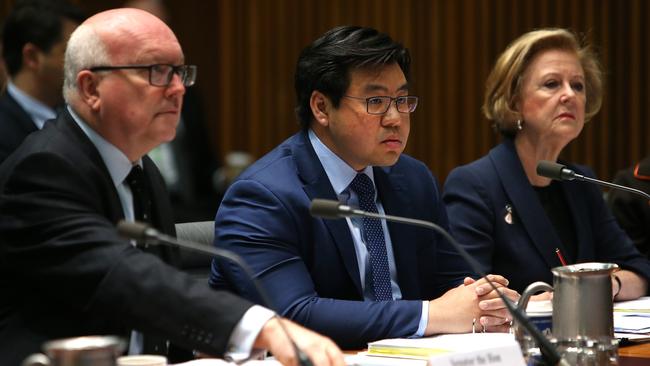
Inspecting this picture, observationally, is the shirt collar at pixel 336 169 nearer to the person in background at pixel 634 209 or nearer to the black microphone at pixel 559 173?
the black microphone at pixel 559 173

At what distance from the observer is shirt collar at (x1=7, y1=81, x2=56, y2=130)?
4919mm

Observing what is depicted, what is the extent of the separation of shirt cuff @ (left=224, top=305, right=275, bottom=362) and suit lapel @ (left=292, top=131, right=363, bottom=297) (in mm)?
891

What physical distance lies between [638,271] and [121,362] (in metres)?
2.28

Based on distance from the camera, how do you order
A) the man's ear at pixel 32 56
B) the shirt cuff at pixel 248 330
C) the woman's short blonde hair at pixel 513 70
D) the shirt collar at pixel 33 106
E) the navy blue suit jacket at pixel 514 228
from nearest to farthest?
1. the shirt cuff at pixel 248 330
2. the navy blue suit jacket at pixel 514 228
3. the woman's short blonde hair at pixel 513 70
4. the shirt collar at pixel 33 106
5. the man's ear at pixel 32 56

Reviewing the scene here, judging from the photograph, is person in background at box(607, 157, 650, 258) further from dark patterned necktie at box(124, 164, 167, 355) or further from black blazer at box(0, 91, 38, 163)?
black blazer at box(0, 91, 38, 163)

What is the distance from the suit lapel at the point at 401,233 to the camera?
323 centimetres

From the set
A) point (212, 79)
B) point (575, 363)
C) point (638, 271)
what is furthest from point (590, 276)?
point (212, 79)

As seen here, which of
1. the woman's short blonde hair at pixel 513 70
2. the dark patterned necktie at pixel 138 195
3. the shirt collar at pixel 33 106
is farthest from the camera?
the shirt collar at pixel 33 106

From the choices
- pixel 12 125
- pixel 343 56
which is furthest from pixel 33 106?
pixel 343 56

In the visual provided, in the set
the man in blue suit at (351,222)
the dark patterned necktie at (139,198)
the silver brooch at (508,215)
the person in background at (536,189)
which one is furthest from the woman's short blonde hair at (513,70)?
the dark patterned necktie at (139,198)

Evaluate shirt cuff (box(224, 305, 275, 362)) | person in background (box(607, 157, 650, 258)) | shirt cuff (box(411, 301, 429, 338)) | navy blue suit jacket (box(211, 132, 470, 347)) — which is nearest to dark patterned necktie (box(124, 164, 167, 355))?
navy blue suit jacket (box(211, 132, 470, 347))

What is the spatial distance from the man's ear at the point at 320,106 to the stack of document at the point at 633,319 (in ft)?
3.30

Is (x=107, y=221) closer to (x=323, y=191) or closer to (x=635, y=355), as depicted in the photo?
(x=323, y=191)

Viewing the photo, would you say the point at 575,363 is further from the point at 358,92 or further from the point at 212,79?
the point at 212,79
